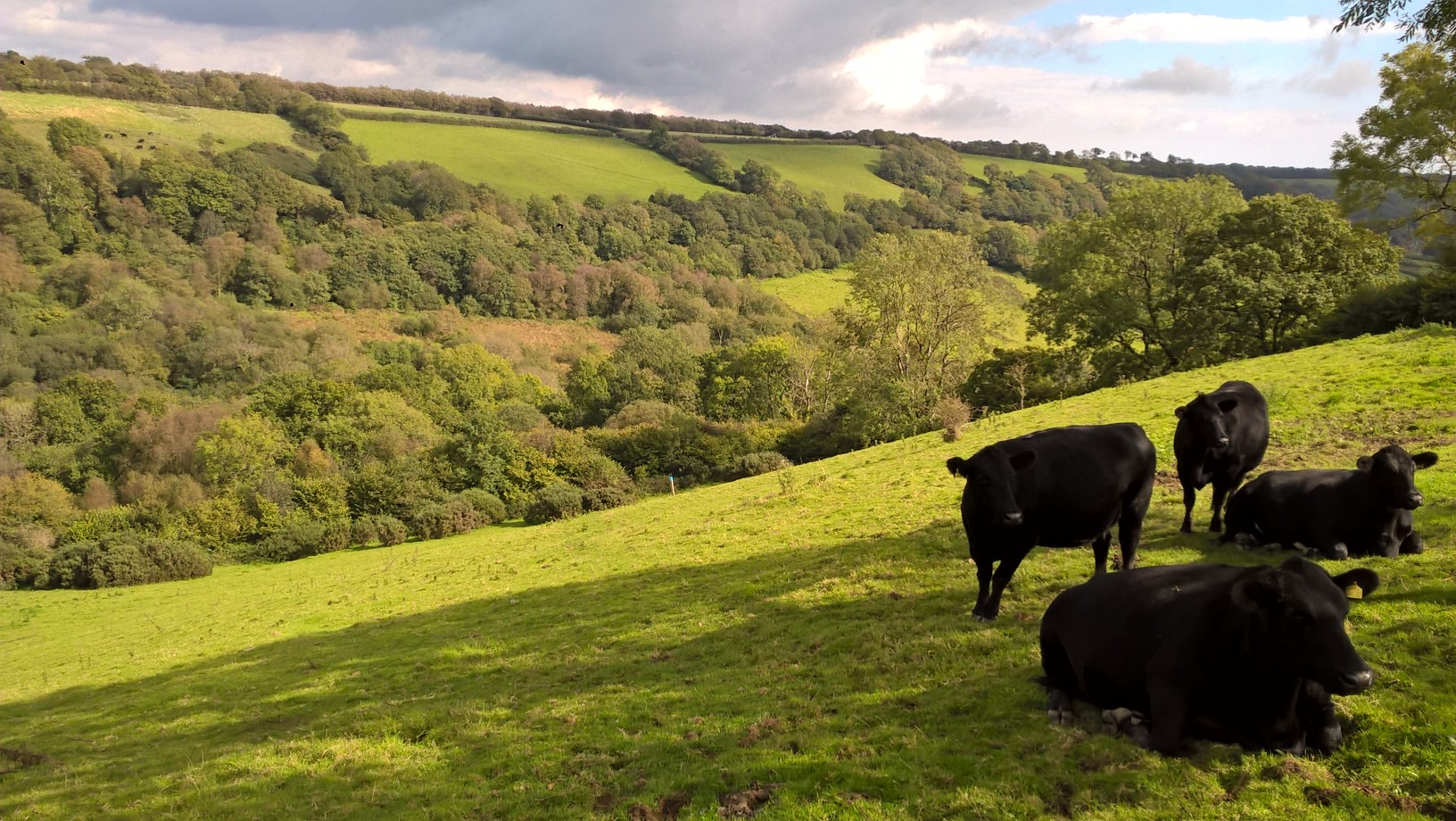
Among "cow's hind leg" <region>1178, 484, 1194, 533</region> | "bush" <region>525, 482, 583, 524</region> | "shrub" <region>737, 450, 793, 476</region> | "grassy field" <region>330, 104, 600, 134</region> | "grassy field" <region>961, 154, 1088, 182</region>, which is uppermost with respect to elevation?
"grassy field" <region>961, 154, 1088, 182</region>

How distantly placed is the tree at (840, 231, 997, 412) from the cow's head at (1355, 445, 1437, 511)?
34452 mm

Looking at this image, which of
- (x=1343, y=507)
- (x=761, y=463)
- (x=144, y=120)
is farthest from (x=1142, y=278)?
(x=144, y=120)

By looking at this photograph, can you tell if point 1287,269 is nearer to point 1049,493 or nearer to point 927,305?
point 927,305

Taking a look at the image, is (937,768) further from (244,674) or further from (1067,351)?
(1067,351)

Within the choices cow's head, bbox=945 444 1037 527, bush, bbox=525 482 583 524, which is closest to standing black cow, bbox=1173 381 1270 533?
cow's head, bbox=945 444 1037 527

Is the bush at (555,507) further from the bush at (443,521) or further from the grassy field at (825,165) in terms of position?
the grassy field at (825,165)

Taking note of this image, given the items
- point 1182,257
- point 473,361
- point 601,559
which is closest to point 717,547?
point 601,559

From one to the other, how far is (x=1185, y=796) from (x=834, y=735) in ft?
9.48

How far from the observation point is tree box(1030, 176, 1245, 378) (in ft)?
124

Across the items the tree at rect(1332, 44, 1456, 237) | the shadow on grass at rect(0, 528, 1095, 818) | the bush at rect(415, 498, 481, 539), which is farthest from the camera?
the bush at rect(415, 498, 481, 539)

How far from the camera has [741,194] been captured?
490ft

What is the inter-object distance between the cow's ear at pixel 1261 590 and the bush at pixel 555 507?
3866 centimetres

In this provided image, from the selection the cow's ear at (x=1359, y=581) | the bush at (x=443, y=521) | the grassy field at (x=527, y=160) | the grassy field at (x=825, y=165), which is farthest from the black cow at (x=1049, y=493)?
the grassy field at (x=825, y=165)

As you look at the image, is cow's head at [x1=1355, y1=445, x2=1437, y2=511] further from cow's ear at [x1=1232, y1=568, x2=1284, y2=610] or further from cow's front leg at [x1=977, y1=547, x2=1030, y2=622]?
cow's ear at [x1=1232, y1=568, x2=1284, y2=610]
